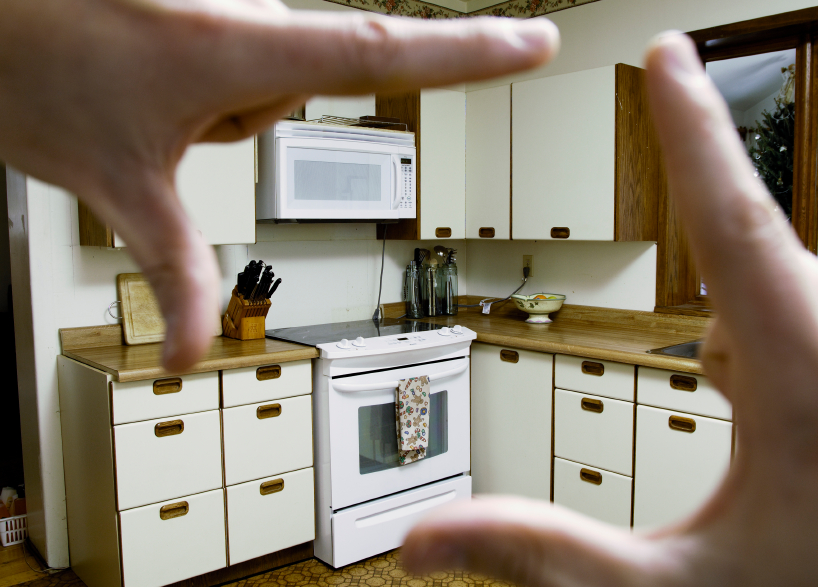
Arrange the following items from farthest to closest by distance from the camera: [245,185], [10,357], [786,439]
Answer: [10,357], [245,185], [786,439]

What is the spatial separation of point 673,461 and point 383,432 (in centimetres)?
109

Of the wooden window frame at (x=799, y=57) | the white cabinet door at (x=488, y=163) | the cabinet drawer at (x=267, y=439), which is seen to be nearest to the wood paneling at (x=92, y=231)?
the cabinet drawer at (x=267, y=439)

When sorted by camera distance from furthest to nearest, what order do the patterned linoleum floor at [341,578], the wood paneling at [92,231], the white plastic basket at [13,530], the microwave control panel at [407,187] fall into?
1. the microwave control panel at [407,187]
2. the white plastic basket at [13,530]
3. the patterned linoleum floor at [341,578]
4. the wood paneling at [92,231]

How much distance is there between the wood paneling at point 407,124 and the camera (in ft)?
11.4

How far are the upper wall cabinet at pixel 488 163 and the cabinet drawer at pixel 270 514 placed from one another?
1.48m

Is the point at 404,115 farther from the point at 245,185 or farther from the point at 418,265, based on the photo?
the point at 245,185

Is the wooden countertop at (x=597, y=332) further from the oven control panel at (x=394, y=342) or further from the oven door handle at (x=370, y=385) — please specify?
the oven door handle at (x=370, y=385)

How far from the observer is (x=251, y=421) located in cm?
266

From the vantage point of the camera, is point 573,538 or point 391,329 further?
point 391,329

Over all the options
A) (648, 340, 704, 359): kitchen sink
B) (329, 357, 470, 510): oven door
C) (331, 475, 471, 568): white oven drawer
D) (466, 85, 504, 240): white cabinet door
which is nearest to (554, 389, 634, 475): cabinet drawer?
(648, 340, 704, 359): kitchen sink

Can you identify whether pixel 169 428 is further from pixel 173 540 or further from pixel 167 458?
pixel 173 540

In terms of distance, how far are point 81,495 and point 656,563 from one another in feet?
9.40

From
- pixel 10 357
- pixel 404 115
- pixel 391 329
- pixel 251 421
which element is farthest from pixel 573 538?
pixel 10 357

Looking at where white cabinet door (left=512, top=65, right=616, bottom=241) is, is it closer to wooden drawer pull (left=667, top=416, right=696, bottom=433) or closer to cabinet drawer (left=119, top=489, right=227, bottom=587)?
wooden drawer pull (left=667, top=416, right=696, bottom=433)
